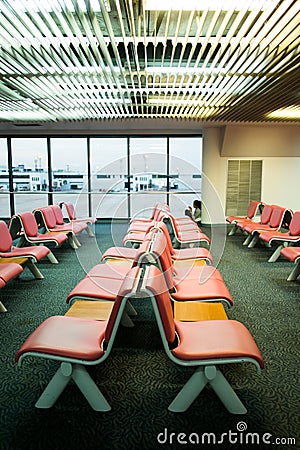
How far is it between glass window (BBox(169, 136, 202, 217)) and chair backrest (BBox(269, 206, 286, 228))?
137 inches

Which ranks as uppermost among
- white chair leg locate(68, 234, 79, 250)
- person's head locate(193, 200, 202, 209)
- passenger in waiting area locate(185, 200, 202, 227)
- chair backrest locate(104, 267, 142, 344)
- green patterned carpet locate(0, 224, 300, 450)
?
chair backrest locate(104, 267, 142, 344)

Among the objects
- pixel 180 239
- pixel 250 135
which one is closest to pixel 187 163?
pixel 250 135

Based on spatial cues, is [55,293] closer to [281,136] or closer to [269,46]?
[269,46]

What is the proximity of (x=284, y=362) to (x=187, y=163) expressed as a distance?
28.0 feet

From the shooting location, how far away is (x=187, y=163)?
36.0ft

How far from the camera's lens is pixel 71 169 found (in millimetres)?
10984

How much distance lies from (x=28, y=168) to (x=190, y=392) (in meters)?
9.95

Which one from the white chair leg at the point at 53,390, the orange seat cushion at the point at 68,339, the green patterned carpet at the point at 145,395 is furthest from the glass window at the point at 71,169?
the white chair leg at the point at 53,390

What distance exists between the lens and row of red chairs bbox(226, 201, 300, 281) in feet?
16.9

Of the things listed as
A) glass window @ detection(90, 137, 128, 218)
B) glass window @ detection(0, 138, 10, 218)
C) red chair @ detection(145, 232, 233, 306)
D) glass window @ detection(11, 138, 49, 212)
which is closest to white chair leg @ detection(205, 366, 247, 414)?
red chair @ detection(145, 232, 233, 306)

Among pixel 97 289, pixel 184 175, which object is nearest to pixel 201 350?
pixel 97 289

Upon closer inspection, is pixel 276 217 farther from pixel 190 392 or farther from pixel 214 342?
pixel 190 392

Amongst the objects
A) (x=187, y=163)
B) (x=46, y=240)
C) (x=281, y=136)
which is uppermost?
(x=281, y=136)

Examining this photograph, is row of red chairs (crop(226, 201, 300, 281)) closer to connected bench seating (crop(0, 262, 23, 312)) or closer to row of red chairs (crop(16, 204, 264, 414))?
row of red chairs (crop(16, 204, 264, 414))
